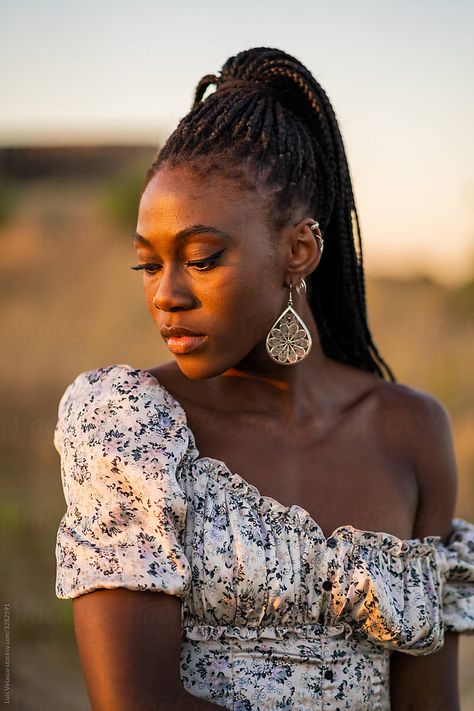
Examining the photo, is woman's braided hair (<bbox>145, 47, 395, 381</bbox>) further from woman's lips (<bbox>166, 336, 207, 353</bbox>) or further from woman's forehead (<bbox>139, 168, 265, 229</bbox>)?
woman's lips (<bbox>166, 336, 207, 353</bbox>)

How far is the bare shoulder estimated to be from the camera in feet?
7.34

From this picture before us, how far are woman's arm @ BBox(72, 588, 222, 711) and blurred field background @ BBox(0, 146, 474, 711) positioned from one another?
3048 millimetres

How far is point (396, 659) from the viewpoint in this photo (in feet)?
7.27

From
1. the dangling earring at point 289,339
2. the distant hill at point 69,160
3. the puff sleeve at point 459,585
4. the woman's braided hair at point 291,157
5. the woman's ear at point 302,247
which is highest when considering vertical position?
the distant hill at point 69,160

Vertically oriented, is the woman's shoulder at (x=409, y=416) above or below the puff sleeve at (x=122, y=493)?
above

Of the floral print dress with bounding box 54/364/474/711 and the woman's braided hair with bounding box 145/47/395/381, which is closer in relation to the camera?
the floral print dress with bounding box 54/364/474/711

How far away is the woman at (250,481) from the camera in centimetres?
183

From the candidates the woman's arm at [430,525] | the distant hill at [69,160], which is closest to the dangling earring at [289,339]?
the woman's arm at [430,525]

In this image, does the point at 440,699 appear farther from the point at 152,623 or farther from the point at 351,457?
the point at 152,623

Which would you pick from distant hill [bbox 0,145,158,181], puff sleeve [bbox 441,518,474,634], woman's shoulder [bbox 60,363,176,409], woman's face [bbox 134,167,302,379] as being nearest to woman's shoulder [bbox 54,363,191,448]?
woman's shoulder [bbox 60,363,176,409]

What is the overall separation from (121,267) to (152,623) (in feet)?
28.4

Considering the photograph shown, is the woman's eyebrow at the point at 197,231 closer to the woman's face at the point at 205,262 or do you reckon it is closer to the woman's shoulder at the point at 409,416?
the woman's face at the point at 205,262

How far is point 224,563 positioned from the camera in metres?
1.90

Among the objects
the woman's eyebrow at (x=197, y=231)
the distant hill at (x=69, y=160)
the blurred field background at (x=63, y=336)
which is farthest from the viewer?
the distant hill at (x=69, y=160)
